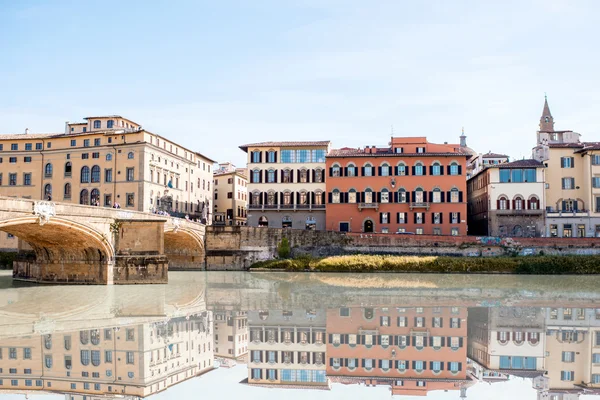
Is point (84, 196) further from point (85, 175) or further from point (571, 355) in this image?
point (571, 355)

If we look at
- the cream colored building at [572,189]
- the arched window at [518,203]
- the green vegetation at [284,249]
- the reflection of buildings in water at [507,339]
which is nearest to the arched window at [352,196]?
the green vegetation at [284,249]

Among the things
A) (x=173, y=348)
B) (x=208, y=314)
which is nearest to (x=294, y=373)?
(x=173, y=348)

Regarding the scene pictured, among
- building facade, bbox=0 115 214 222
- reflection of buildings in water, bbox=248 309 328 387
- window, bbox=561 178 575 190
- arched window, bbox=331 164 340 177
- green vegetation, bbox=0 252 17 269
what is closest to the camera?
reflection of buildings in water, bbox=248 309 328 387

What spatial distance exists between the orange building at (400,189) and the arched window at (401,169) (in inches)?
1.7

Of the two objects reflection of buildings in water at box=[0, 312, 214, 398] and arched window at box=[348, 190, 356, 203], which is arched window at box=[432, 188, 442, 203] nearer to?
arched window at box=[348, 190, 356, 203]

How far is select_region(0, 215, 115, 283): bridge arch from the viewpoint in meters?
32.3

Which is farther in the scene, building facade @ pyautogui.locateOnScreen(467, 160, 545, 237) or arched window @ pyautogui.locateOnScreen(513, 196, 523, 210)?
arched window @ pyautogui.locateOnScreen(513, 196, 523, 210)

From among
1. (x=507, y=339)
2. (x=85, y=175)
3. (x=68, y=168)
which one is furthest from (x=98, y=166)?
(x=507, y=339)

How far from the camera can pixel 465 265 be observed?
48938mm

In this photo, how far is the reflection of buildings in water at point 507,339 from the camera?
14.9m

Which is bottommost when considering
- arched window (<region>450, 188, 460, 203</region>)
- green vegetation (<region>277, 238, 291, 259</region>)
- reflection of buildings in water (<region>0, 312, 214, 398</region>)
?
reflection of buildings in water (<region>0, 312, 214, 398</region>)

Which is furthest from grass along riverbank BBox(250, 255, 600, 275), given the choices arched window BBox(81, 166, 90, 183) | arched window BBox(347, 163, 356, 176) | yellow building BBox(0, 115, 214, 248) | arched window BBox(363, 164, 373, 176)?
arched window BBox(81, 166, 90, 183)

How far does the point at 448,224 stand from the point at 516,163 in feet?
31.1

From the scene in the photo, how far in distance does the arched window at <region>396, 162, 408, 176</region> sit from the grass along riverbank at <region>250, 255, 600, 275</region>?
44.8 feet
